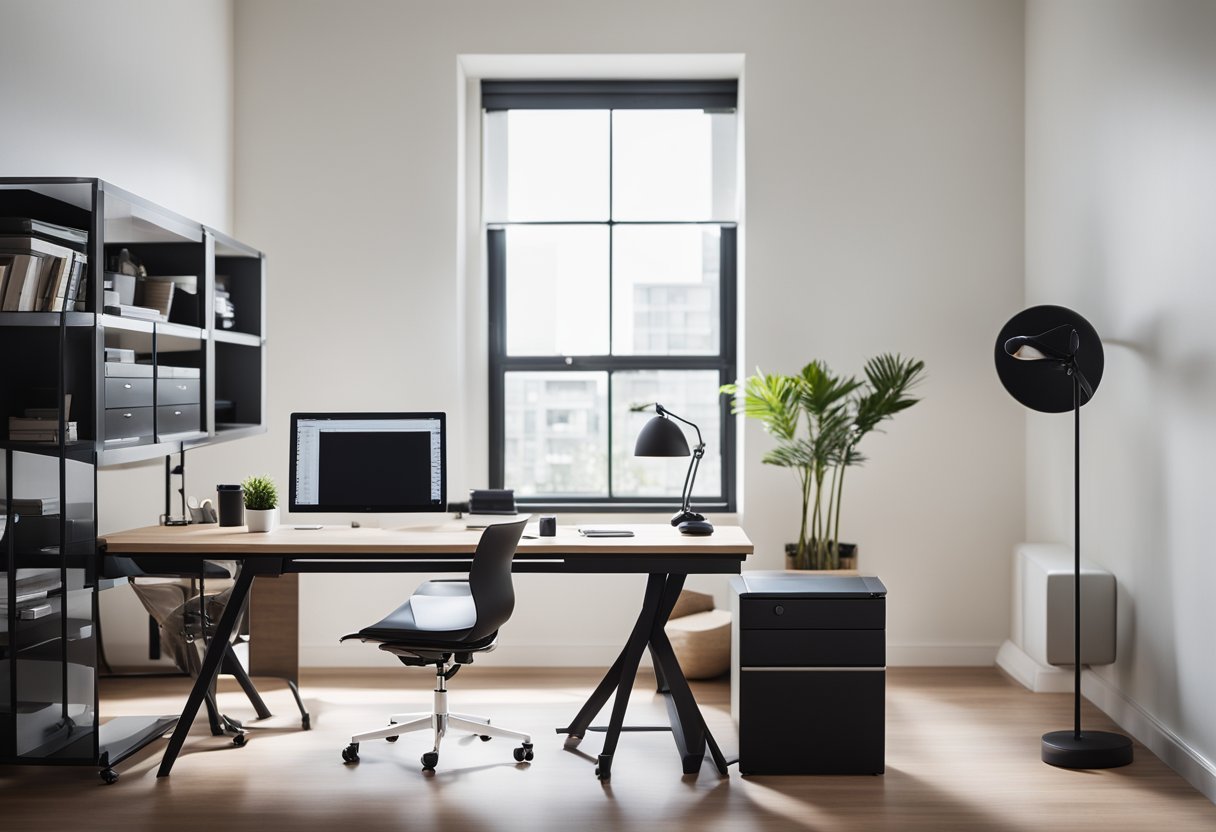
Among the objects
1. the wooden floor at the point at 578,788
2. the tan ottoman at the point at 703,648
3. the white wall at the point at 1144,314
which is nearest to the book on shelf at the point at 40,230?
the wooden floor at the point at 578,788

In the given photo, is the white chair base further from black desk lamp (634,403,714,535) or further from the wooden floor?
black desk lamp (634,403,714,535)

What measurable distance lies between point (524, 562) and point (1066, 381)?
2.12 m

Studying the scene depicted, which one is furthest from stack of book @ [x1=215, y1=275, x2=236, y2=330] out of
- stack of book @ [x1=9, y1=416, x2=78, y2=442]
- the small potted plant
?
stack of book @ [x1=9, y1=416, x2=78, y2=442]

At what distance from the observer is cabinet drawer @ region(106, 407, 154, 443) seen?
315 centimetres

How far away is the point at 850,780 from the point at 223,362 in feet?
10.4

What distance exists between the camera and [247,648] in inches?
160

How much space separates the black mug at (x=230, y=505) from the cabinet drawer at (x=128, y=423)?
1.26 ft

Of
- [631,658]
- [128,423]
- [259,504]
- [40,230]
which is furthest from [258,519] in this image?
[631,658]

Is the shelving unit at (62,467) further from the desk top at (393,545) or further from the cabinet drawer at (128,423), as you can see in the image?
the desk top at (393,545)

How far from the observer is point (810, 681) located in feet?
10.5

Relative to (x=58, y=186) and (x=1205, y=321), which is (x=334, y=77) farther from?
(x=1205, y=321)

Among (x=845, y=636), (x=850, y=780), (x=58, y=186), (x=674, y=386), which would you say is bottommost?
(x=850, y=780)

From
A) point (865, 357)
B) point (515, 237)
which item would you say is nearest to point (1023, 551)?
point (865, 357)

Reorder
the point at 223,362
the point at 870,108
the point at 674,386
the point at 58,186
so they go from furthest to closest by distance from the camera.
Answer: the point at 674,386, the point at 870,108, the point at 223,362, the point at 58,186
